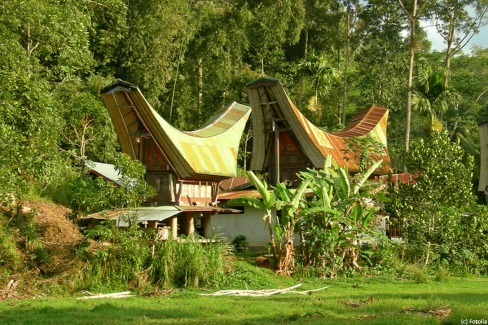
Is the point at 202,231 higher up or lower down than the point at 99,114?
lower down

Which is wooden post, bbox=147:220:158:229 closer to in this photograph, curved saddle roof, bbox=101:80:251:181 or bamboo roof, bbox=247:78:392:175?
curved saddle roof, bbox=101:80:251:181

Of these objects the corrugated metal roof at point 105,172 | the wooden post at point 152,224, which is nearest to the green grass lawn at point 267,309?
the wooden post at point 152,224

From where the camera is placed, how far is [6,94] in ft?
43.6

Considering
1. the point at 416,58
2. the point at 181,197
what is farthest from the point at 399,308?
the point at 416,58

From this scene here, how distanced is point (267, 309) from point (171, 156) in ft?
32.4

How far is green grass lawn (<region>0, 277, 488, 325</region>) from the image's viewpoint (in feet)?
32.0

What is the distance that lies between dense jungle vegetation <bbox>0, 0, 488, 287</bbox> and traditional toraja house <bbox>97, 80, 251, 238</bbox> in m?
1.77

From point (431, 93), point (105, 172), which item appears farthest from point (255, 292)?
point (431, 93)

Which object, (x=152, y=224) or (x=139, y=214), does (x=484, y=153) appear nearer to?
(x=152, y=224)

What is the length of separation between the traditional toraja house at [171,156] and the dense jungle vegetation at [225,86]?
1.77 m

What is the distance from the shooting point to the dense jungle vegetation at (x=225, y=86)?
14.4 meters

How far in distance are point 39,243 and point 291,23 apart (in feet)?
88.2

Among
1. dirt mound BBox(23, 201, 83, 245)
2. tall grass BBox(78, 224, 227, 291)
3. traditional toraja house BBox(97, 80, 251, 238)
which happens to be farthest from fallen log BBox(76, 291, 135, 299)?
traditional toraja house BBox(97, 80, 251, 238)

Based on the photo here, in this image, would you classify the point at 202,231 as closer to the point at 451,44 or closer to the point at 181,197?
the point at 181,197
